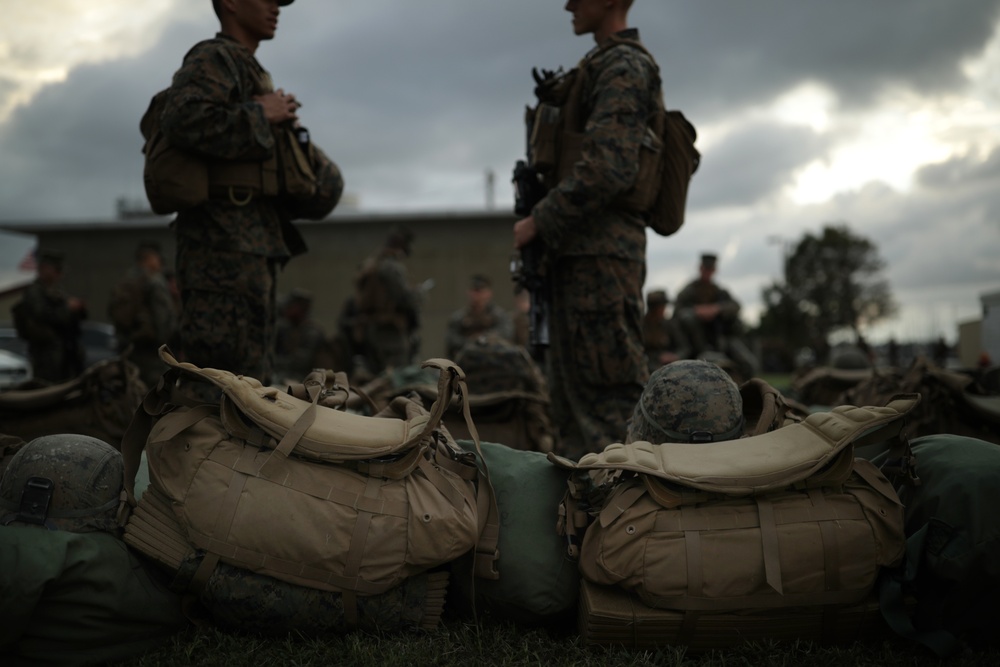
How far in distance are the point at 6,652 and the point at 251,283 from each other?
196 centimetres

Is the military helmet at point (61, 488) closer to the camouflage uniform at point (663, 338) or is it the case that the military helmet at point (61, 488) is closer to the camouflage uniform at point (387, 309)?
the camouflage uniform at point (387, 309)

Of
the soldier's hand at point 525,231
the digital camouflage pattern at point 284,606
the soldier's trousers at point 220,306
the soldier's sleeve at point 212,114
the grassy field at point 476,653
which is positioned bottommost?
the grassy field at point 476,653

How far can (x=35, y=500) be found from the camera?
2225mm

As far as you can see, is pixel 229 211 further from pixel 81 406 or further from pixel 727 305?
pixel 727 305

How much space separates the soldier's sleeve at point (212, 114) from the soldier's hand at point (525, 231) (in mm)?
1212

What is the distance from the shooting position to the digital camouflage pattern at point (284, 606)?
2215mm

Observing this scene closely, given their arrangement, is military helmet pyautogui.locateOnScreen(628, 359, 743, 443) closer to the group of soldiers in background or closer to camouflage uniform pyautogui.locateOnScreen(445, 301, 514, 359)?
camouflage uniform pyautogui.locateOnScreen(445, 301, 514, 359)

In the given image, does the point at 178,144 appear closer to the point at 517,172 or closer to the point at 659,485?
the point at 517,172

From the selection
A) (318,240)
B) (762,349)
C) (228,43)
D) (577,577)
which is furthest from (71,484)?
(762,349)

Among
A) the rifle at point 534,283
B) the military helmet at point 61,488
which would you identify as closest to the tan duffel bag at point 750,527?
the military helmet at point 61,488

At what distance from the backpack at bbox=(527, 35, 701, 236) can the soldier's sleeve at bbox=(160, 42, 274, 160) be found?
1.32m

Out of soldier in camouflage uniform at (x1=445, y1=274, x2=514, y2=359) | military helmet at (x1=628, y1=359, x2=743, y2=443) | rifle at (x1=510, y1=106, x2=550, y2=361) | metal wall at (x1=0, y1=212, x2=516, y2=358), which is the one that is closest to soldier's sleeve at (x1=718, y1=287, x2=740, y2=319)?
soldier in camouflage uniform at (x1=445, y1=274, x2=514, y2=359)

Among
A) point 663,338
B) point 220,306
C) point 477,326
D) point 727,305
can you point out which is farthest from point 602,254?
point 727,305

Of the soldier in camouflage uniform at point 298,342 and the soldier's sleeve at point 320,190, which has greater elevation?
the soldier's sleeve at point 320,190
